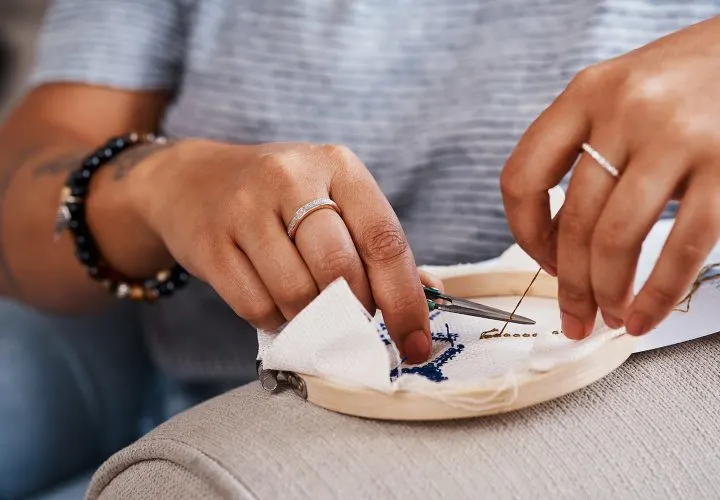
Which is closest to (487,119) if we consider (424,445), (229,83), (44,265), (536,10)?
(536,10)

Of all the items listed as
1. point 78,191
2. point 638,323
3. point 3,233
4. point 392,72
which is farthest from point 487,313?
point 3,233

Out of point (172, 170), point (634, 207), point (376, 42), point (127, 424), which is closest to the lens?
point (634, 207)

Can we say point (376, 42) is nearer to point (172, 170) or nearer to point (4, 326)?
point (172, 170)

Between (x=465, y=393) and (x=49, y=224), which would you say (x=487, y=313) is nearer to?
(x=465, y=393)

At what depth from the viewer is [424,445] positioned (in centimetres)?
42

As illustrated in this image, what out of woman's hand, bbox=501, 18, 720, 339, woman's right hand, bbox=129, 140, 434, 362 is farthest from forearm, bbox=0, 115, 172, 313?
woman's hand, bbox=501, 18, 720, 339

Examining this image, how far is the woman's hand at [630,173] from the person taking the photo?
0.41 m

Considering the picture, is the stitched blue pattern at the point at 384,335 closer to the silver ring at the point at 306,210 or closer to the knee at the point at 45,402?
the silver ring at the point at 306,210

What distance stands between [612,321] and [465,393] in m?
0.11

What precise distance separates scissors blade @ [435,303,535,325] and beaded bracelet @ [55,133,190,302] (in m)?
0.34

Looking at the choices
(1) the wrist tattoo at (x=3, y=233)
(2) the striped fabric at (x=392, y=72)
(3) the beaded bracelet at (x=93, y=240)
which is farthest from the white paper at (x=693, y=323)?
(1) the wrist tattoo at (x=3, y=233)

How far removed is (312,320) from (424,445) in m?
0.10

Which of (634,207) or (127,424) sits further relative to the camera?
(127,424)

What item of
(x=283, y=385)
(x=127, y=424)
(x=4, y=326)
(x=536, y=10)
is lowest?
(x=127, y=424)
